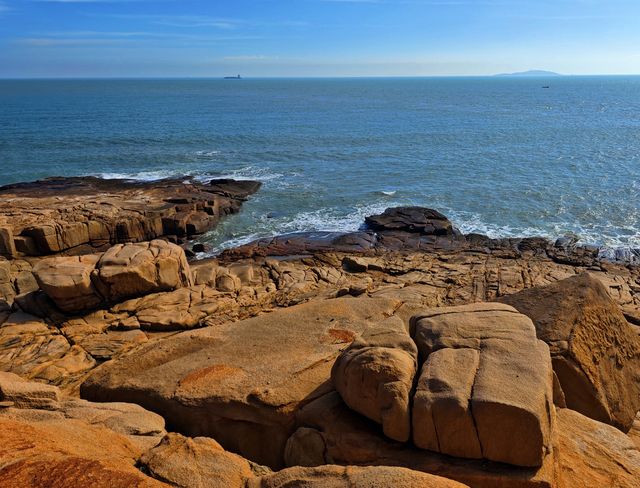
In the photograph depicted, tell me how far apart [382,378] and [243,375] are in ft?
11.1

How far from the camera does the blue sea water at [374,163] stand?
3434 centimetres

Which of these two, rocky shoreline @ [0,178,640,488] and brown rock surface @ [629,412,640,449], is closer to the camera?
rocky shoreline @ [0,178,640,488]

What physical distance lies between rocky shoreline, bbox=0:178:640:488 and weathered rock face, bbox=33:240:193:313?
0.07 metres

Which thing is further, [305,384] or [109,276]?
[109,276]

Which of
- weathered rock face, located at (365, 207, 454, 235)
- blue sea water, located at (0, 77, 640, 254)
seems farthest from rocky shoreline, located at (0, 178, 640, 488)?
blue sea water, located at (0, 77, 640, 254)

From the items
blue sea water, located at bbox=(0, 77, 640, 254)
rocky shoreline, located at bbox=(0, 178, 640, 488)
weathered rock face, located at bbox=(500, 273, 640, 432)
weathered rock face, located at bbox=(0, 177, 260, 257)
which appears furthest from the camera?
blue sea water, located at bbox=(0, 77, 640, 254)

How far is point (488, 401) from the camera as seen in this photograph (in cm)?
723

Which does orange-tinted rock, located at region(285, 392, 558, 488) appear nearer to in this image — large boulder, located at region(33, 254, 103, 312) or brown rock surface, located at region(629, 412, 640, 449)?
brown rock surface, located at region(629, 412, 640, 449)

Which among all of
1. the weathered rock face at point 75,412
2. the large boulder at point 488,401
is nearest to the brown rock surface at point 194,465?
the weathered rock face at point 75,412

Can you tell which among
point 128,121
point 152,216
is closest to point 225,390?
point 152,216

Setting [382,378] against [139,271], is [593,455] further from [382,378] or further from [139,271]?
[139,271]

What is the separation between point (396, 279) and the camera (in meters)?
22.6

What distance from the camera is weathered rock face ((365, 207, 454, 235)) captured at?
3058cm

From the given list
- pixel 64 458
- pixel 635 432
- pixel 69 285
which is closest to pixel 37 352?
pixel 69 285
